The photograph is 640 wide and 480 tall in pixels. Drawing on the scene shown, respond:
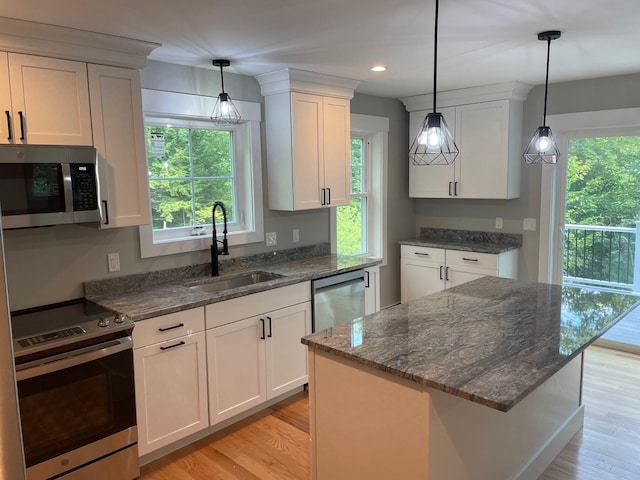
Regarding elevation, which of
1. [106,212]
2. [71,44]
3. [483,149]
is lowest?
[106,212]

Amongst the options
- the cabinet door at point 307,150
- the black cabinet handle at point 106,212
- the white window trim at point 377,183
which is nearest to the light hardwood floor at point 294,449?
the black cabinet handle at point 106,212

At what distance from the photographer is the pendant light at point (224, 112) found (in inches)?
124

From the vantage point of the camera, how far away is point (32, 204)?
2291 millimetres

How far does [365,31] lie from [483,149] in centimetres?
229

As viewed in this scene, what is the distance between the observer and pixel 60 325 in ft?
7.72

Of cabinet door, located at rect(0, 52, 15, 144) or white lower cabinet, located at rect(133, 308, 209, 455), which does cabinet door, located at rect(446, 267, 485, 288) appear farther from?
cabinet door, located at rect(0, 52, 15, 144)

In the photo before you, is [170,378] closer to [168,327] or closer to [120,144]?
[168,327]

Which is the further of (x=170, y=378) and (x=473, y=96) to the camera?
(x=473, y=96)

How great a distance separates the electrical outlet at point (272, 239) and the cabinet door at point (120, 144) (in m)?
1.18

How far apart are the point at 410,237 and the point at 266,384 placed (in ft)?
8.61

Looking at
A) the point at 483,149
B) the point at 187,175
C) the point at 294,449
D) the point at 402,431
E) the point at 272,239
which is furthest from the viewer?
the point at 483,149

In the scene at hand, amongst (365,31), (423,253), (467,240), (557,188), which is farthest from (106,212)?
(557,188)

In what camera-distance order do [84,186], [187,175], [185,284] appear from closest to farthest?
[84,186] → [185,284] → [187,175]

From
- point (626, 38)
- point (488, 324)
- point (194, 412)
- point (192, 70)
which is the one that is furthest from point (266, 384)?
point (626, 38)
